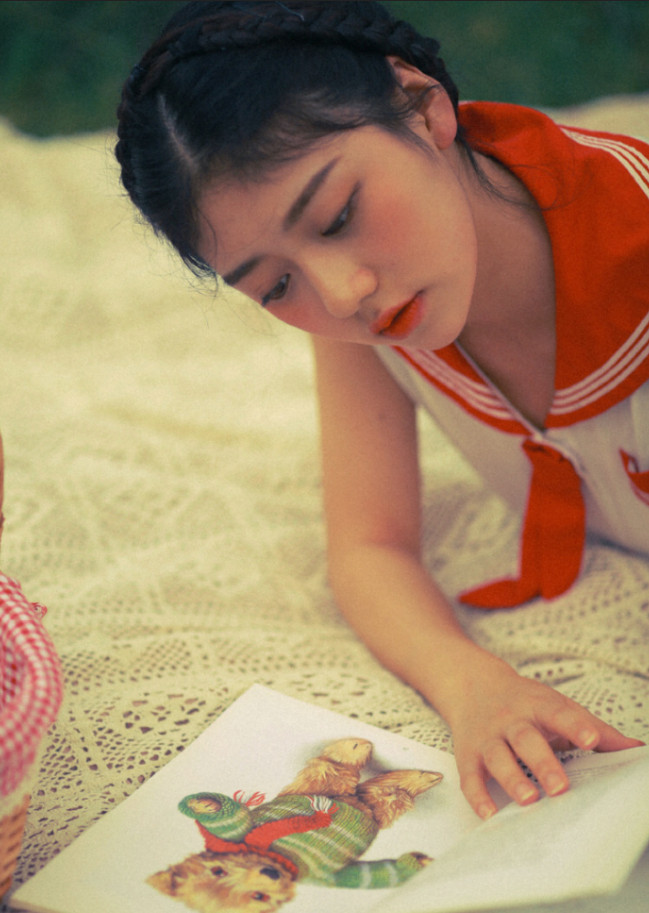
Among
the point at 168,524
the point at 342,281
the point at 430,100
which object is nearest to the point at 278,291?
the point at 342,281

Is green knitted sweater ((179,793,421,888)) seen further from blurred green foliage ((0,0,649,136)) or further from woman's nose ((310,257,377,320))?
blurred green foliage ((0,0,649,136))

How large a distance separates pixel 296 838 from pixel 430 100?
0.54m

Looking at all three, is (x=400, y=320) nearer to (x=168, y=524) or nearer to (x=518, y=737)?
(x=518, y=737)

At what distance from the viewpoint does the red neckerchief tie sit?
0.88 metres

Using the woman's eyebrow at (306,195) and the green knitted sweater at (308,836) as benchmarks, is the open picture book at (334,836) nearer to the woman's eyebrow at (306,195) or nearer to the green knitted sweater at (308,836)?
the green knitted sweater at (308,836)

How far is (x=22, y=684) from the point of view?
48 cm

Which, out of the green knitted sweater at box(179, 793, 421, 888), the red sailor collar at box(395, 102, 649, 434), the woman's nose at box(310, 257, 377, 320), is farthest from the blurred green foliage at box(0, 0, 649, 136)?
the green knitted sweater at box(179, 793, 421, 888)

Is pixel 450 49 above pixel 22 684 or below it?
above

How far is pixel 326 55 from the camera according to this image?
647 millimetres

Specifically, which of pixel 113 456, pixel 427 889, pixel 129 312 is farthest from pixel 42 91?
pixel 427 889

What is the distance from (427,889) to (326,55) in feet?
1.81

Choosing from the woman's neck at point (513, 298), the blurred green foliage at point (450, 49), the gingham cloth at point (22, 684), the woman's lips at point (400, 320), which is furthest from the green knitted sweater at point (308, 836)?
the blurred green foliage at point (450, 49)

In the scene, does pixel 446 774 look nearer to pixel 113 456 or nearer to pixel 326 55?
pixel 326 55

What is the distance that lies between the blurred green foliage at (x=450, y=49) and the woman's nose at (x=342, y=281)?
1208mm
